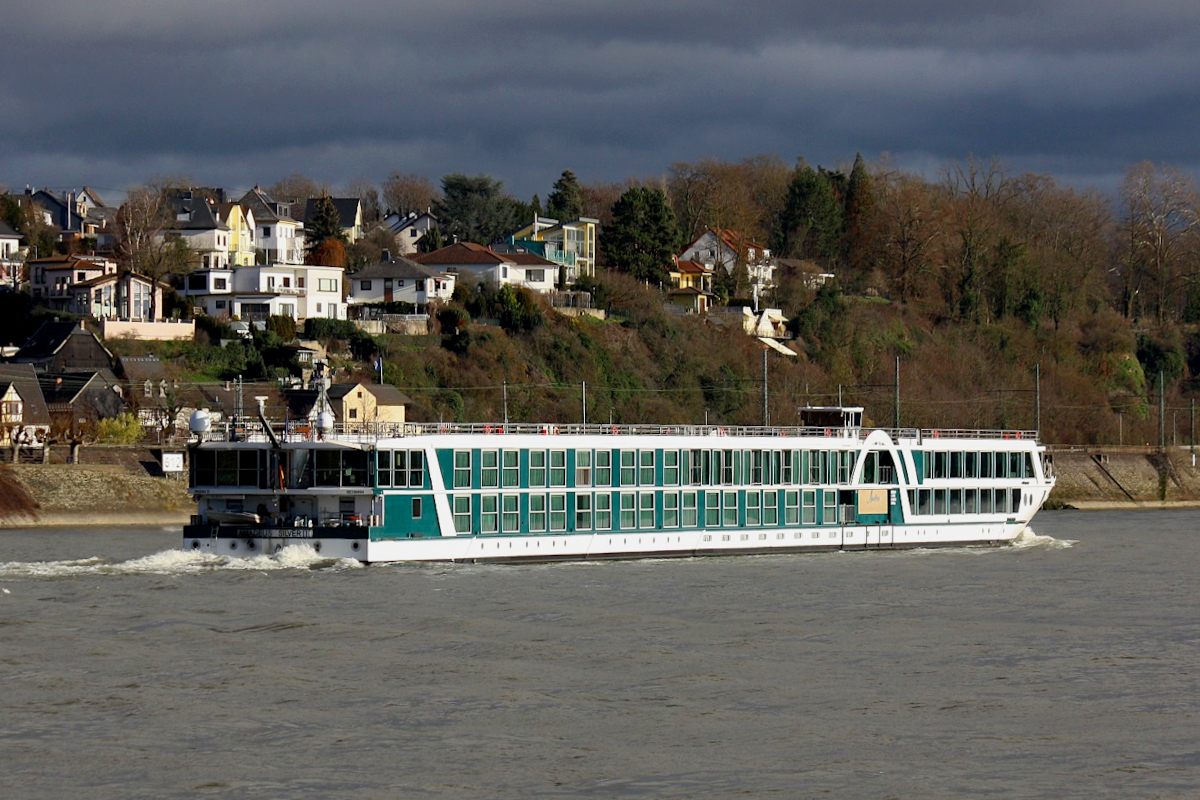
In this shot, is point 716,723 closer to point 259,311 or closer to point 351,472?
point 351,472

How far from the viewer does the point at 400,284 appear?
113812 millimetres

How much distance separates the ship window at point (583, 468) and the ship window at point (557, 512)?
0.81 m

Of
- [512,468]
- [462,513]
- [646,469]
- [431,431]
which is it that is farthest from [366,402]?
[462,513]

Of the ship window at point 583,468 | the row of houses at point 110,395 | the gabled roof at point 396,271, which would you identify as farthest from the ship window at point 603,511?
the gabled roof at point 396,271

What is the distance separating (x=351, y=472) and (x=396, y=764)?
946 inches

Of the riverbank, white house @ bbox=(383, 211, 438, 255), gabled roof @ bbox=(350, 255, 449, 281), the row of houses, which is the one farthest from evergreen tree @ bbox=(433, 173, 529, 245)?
the riverbank

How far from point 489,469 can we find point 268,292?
60.4 meters

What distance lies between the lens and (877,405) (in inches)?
4437

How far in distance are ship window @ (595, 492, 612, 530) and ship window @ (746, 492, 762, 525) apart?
5.81m

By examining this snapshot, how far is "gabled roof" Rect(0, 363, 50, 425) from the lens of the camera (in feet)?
272

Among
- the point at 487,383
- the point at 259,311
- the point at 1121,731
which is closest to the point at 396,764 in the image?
the point at 1121,731

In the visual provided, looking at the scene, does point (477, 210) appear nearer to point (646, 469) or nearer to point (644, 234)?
point (644, 234)

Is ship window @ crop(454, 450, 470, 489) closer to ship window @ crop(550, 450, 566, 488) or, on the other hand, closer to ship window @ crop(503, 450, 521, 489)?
ship window @ crop(503, 450, 521, 489)

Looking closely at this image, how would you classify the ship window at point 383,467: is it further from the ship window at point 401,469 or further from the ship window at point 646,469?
the ship window at point 646,469
